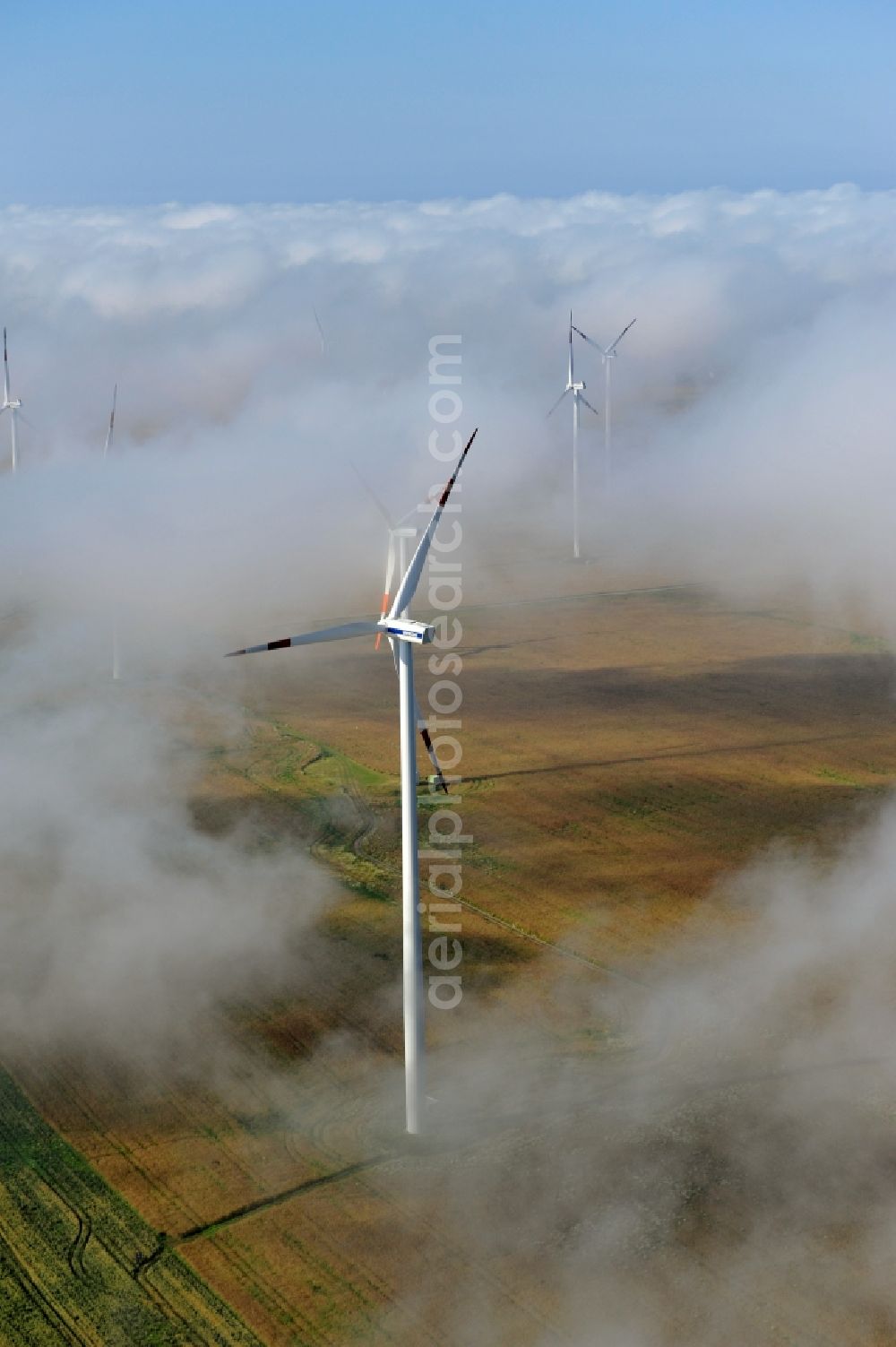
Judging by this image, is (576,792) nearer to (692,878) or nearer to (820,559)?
(692,878)

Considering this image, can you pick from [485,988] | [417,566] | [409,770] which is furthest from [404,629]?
[485,988]

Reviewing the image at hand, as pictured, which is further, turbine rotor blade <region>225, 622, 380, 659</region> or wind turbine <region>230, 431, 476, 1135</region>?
wind turbine <region>230, 431, 476, 1135</region>

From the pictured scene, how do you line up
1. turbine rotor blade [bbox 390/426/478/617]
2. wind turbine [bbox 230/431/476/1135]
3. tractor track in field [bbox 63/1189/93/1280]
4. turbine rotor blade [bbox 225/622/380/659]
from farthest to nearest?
1. wind turbine [bbox 230/431/476/1135]
2. turbine rotor blade [bbox 390/426/478/617]
3. turbine rotor blade [bbox 225/622/380/659]
4. tractor track in field [bbox 63/1189/93/1280]

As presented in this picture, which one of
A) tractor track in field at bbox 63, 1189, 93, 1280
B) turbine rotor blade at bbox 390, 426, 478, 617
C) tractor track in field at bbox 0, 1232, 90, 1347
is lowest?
tractor track in field at bbox 0, 1232, 90, 1347

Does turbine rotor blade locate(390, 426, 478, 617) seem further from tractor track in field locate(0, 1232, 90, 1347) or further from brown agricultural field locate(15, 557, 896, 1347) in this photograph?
tractor track in field locate(0, 1232, 90, 1347)

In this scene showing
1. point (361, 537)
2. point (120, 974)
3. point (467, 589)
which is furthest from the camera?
point (361, 537)

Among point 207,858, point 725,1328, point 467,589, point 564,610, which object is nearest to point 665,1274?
point 725,1328

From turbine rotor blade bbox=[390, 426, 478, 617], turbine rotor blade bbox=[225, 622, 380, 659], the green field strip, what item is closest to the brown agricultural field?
the green field strip
